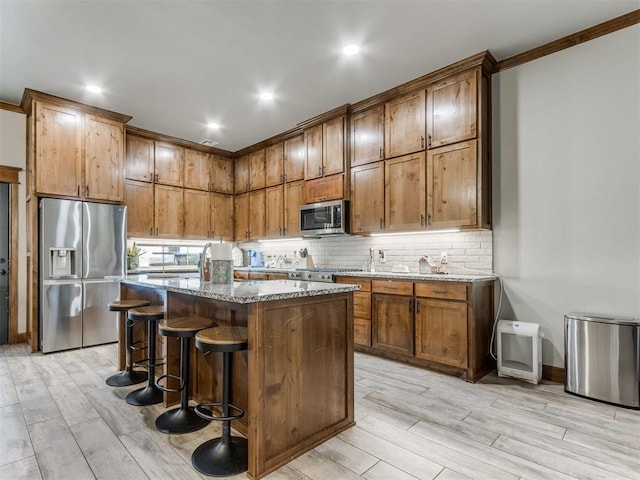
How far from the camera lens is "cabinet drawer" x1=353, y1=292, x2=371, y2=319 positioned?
378 cm

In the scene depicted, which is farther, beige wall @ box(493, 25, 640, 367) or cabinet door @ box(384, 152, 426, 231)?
cabinet door @ box(384, 152, 426, 231)

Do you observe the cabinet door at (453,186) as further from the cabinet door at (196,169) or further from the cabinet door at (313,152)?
the cabinet door at (196,169)

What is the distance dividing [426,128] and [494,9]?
1189 mm

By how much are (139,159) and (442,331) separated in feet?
15.6

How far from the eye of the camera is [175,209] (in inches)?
219

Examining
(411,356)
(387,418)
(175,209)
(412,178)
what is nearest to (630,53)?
(412,178)

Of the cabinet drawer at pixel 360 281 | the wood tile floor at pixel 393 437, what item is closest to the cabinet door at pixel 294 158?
the cabinet drawer at pixel 360 281

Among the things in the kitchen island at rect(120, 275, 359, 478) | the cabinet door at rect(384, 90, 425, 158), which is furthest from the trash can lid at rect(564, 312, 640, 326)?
the cabinet door at rect(384, 90, 425, 158)

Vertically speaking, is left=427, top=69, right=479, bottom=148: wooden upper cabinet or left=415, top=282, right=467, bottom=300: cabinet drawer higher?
left=427, top=69, right=479, bottom=148: wooden upper cabinet

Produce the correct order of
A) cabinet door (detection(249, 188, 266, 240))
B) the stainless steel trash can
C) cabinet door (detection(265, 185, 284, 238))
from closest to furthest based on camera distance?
the stainless steel trash can
cabinet door (detection(265, 185, 284, 238))
cabinet door (detection(249, 188, 266, 240))

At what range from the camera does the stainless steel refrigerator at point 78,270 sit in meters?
3.94

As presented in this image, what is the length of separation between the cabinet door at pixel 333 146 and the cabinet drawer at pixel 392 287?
1587mm

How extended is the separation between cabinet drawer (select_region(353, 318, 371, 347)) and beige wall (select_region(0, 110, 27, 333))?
13.7 feet

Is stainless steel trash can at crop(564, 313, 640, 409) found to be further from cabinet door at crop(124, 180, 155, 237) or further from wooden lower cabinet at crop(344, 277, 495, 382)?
cabinet door at crop(124, 180, 155, 237)
